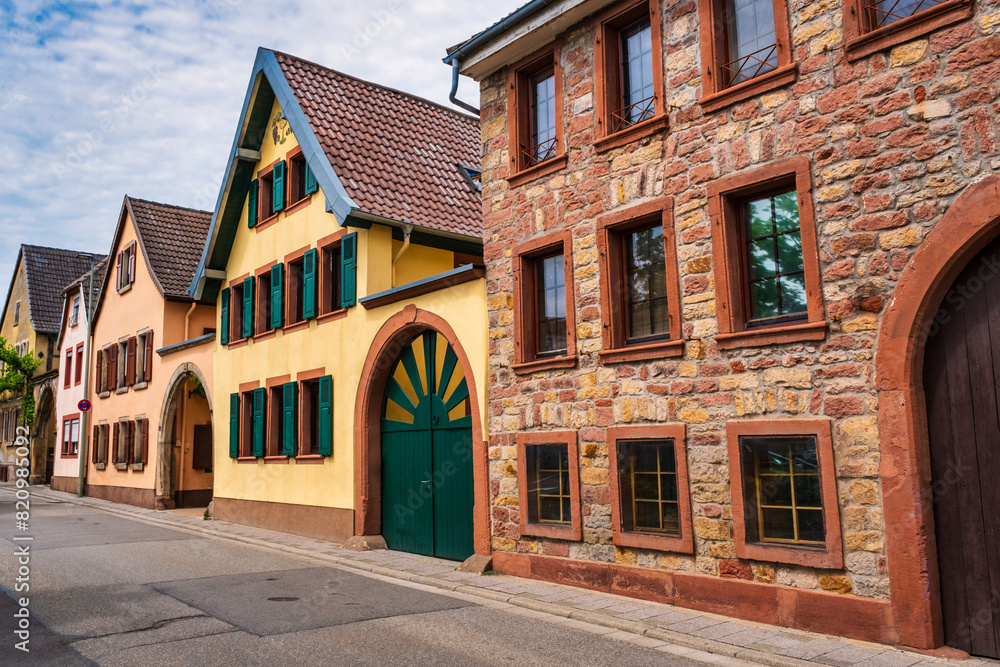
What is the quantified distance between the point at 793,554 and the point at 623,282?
3.74 metres

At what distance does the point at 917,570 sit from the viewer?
6.89m

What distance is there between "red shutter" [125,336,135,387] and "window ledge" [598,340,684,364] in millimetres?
20703

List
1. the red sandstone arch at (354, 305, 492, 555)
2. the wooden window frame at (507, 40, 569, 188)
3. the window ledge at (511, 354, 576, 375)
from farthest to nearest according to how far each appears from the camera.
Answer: the red sandstone arch at (354, 305, 492, 555) → the wooden window frame at (507, 40, 569, 188) → the window ledge at (511, 354, 576, 375)

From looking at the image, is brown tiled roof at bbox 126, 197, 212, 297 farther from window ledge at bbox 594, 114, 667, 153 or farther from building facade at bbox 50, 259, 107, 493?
window ledge at bbox 594, 114, 667, 153

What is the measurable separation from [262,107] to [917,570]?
53.2 ft

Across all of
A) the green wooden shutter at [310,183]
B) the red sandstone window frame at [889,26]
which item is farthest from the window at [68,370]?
the red sandstone window frame at [889,26]

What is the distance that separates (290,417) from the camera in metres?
16.7

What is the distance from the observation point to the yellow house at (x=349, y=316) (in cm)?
1305

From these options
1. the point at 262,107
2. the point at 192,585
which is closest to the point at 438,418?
the point at 192,585

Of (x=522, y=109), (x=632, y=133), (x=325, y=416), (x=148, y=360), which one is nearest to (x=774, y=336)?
(x=632, y=133)

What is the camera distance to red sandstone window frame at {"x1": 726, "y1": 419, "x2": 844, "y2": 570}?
750 centimetres

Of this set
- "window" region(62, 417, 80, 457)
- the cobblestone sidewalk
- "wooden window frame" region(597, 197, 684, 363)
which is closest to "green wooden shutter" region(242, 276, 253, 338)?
the cobblestone sidewalk

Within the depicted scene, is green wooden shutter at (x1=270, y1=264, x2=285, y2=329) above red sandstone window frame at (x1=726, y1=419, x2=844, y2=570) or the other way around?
above

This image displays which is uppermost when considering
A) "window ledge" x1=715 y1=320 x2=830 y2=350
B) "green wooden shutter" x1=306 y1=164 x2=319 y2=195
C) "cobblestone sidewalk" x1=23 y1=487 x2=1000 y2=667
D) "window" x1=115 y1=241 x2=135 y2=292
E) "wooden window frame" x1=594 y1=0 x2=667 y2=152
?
"window" x1=115 y1=241 x2=135 y2=292
